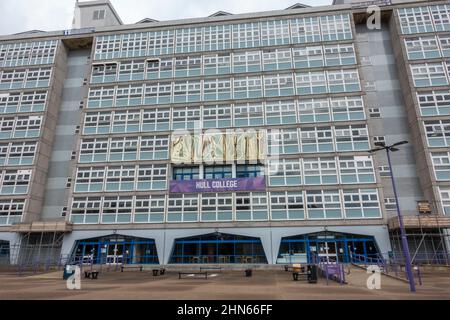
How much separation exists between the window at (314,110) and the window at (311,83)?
1406 millimetres

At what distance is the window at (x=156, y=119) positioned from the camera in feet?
129

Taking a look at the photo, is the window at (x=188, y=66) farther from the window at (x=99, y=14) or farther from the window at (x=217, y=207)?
the window at (x=217, y=207)

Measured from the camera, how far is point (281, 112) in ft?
124

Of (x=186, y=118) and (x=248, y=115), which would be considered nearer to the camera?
(x=248, y=115)

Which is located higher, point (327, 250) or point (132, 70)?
point (132, 70)

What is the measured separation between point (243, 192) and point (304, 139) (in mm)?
9746

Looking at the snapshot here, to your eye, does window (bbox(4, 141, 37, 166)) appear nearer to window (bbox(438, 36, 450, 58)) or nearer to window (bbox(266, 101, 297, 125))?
window (bbox(266, 101, 297, 125))

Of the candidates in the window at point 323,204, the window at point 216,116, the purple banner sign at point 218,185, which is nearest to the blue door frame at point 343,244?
the window at point 323,204

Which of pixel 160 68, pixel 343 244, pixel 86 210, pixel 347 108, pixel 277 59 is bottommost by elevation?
pixel 343 244

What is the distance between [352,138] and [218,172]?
1641 centimetres

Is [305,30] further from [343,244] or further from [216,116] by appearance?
[343,244]

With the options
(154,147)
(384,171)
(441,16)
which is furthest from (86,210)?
(441,16)

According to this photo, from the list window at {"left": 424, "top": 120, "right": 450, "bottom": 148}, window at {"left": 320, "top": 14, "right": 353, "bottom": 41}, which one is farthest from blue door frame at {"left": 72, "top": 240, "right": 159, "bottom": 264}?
window at {"left": 320, "top": 14, "right": 353, "bottom": 41}

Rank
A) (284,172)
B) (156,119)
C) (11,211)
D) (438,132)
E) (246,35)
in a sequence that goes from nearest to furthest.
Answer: (438,132), (284,172), (11,211), (156,119), (246,35)
